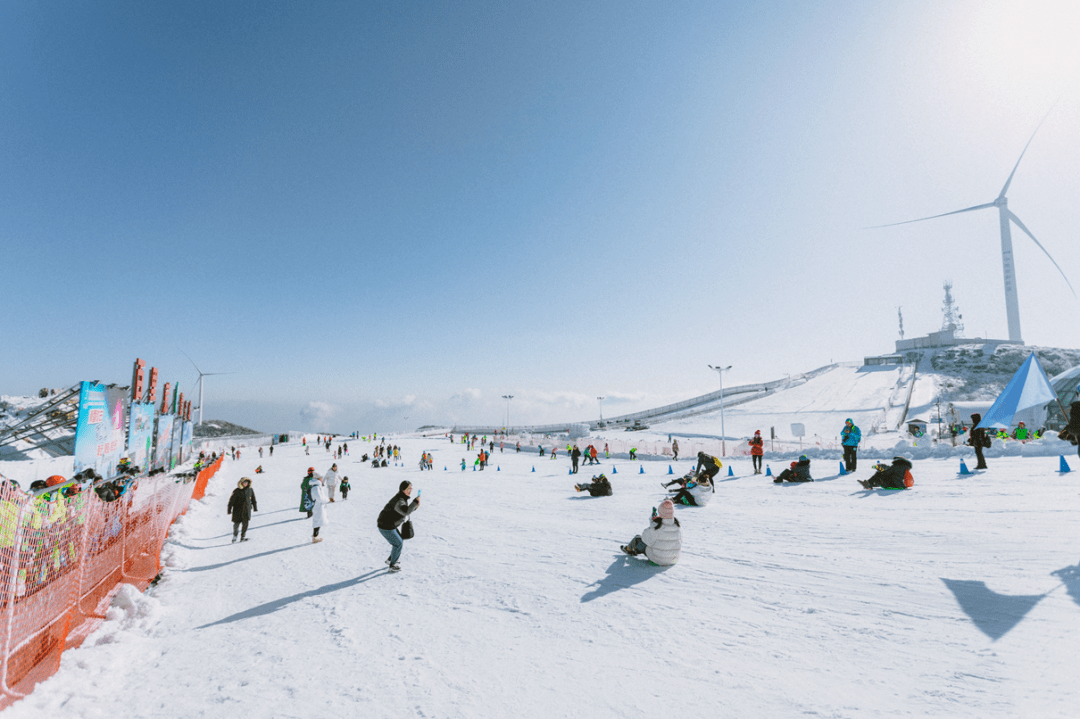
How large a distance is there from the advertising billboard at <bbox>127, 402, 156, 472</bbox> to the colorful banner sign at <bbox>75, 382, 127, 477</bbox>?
155 cm

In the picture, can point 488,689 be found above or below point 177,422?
below

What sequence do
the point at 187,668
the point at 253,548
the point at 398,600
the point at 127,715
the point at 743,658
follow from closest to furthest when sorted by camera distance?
the point at 127,715
the point at 743,658
the point at 187,668
the point at 398,600
the point at 253,548

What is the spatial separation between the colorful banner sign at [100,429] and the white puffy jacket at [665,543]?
20.6m

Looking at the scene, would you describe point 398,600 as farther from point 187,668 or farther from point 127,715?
point 127,715

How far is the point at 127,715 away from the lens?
4.24m

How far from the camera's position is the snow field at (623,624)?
13.4 ft

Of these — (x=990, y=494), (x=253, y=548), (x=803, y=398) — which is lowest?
(x=253, y=548)

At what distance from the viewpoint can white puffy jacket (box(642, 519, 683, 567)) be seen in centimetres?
739

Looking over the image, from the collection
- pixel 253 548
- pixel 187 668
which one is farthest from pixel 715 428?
pixel 187 668

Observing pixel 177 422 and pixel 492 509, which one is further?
pixel 177 422

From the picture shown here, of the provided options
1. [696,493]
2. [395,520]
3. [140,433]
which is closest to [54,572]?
[395,520]

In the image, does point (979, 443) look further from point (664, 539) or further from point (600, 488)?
point (664, 539)

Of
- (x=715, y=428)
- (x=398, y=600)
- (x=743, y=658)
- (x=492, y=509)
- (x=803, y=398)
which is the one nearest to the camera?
(x=743, y=658)

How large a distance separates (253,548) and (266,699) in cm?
747
